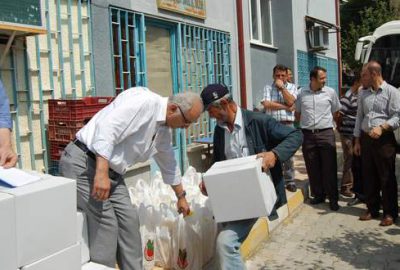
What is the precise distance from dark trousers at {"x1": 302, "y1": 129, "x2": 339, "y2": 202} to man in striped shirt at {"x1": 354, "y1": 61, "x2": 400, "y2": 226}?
A: 481mm

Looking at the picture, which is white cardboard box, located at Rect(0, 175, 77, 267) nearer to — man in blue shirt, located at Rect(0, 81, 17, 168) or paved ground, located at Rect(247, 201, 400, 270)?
man in blue shirt, located at Rect(0, 81, 17, 168)

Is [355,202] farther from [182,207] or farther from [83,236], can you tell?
[83,236]

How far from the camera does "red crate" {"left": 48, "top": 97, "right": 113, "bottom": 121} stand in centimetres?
449

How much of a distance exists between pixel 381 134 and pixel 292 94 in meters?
1.58

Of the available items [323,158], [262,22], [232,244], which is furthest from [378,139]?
[262,22]

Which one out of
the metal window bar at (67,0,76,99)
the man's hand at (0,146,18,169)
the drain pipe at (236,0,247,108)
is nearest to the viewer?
the man's hand at (0,146,18,169)

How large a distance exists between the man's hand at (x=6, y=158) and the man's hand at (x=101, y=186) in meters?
0.47

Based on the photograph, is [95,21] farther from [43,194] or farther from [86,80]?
[43,194]

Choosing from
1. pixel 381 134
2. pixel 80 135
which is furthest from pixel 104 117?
pixel 381 134

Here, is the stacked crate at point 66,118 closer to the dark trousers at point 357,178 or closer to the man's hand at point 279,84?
the man's hand at point 279,84

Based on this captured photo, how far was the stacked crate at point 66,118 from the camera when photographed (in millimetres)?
4492

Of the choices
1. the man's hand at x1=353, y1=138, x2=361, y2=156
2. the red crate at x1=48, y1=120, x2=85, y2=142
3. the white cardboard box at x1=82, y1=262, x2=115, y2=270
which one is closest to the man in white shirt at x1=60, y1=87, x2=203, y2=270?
the white cardboard box at x1=82, y1=262, x2=115, y2=270

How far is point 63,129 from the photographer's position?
4.61m

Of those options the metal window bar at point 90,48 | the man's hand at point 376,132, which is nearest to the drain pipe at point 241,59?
the man's hand at point 376,132
